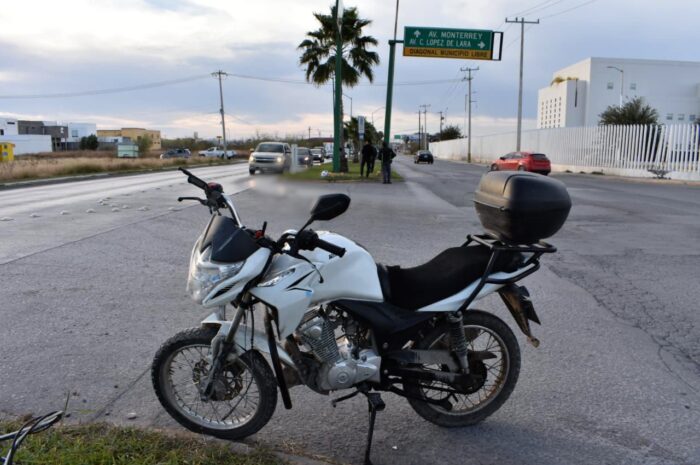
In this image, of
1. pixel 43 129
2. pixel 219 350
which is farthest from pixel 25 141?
pixel 219 350

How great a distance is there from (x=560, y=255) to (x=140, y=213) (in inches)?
351

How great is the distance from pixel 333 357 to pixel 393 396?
969mm

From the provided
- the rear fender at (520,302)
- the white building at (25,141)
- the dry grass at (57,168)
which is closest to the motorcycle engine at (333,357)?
the rear fender at (520,302)

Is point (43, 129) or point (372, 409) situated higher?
point (43, 129)

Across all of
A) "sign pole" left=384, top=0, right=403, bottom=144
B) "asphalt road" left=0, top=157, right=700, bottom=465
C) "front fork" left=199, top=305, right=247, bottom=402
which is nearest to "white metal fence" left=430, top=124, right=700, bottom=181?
"sign pole" left=384, top=0, right=403, bottom=144

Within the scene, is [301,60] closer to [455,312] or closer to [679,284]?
[679,284]

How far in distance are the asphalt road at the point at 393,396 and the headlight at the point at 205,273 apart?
0.94 m

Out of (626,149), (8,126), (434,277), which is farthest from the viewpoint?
(8,126)

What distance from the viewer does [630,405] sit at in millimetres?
3684

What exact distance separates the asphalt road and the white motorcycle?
0.29 metres

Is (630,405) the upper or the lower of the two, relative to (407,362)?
lower

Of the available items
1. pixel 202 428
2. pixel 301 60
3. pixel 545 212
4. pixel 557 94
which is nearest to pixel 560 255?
pixel 545 212

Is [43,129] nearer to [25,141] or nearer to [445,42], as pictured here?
[25,141]

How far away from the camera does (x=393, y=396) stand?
380 cm
